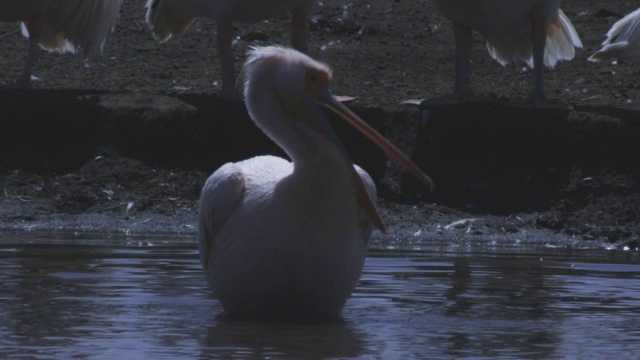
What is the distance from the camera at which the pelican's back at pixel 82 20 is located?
1110 cm

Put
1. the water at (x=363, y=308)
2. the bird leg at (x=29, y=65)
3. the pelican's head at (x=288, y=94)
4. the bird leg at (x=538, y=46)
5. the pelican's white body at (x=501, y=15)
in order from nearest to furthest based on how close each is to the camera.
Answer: the water at (x=363, y=308) < the pelican's head at (x=288, y=94) < the pelican's white body at (x=501, y=15) < the bird leg at (x=538, y=46) < the bird leg at (x=29, y=65)

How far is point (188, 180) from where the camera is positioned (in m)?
9.59

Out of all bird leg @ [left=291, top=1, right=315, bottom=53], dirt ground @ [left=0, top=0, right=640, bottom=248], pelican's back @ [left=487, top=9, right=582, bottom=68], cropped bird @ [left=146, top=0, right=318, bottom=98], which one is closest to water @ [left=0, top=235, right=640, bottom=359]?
dirt ground @ [left=0, top=0, right=640, bottom=248]

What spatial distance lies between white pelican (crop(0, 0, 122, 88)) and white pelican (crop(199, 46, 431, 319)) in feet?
18.8

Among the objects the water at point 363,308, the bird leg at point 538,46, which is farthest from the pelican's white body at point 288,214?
the bird leg at point 538,46

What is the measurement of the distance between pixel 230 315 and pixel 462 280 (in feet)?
4.70

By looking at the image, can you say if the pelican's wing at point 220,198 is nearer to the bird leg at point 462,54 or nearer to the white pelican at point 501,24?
the white pelican at point 501,24

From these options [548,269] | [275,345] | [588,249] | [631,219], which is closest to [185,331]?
[275,345]

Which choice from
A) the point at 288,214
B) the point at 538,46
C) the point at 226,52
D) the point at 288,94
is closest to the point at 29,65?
the point at 226,52

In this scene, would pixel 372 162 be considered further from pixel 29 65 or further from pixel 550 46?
pixel 29 65

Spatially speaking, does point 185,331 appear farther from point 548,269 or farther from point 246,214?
point 548,269

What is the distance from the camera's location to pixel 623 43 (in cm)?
1121

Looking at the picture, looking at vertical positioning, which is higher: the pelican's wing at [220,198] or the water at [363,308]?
the pelican's wing at [220,198]

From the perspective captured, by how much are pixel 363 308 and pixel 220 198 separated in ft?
2.36
